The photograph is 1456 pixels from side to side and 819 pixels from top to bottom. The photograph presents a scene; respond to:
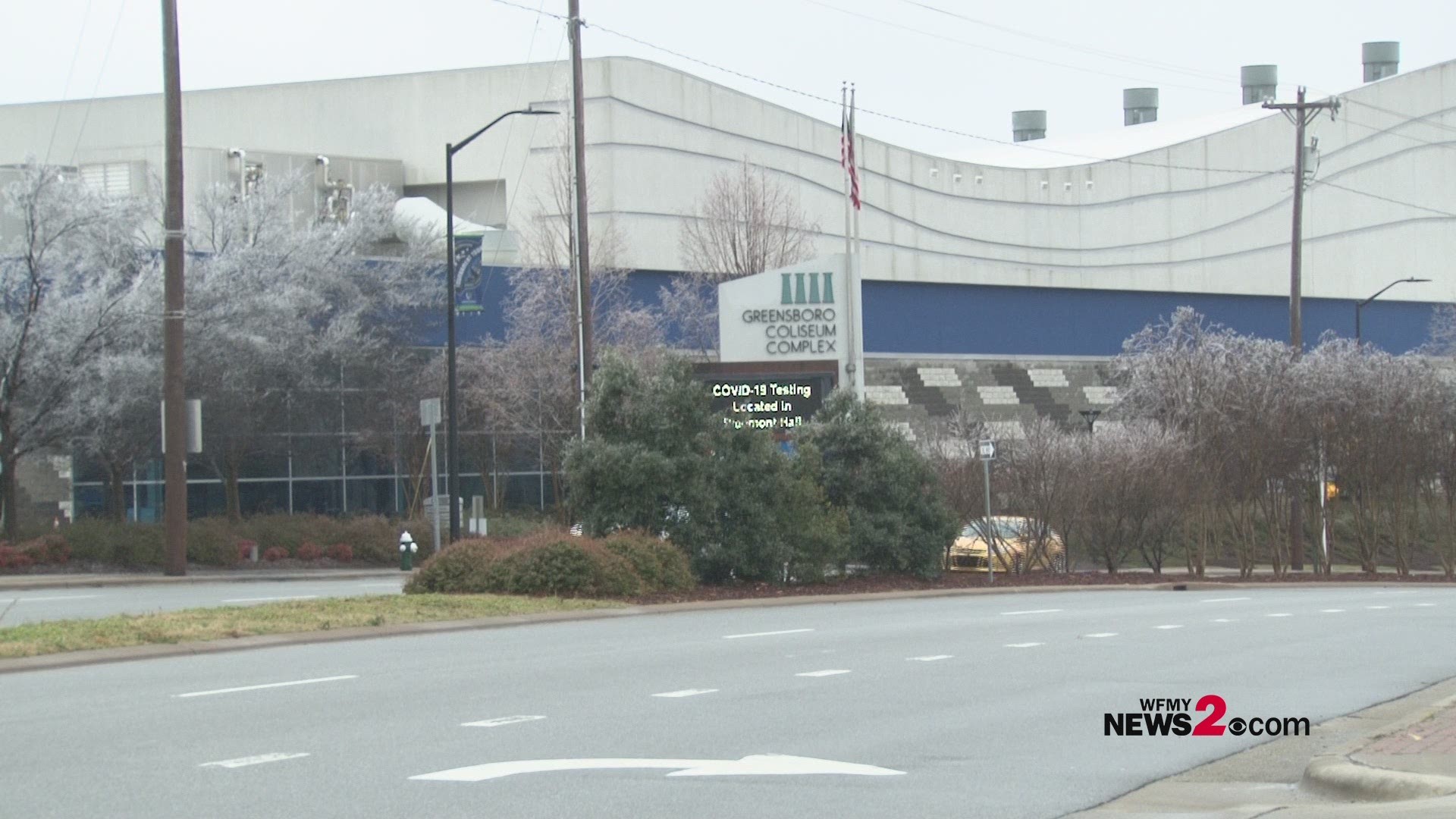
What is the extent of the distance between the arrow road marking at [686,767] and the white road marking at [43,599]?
17.5m

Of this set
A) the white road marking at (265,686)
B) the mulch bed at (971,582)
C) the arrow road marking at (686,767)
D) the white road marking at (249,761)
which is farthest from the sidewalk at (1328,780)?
the mulch bed at (971,582)

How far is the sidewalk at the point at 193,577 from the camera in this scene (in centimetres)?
3000

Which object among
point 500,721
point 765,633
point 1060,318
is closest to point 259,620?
point 765,633

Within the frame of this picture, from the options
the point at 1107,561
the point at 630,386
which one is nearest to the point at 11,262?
the point at 630,386

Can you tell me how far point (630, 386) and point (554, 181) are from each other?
2951cm

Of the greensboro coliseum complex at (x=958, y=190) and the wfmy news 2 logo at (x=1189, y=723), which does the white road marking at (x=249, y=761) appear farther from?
the greensboro coliseum complex at (x=958, y=190)

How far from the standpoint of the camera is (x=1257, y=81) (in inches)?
3738

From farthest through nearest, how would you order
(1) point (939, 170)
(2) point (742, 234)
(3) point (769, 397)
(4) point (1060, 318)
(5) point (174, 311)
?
(4) point (1060, 318), (1) point (939, 170), (2) point (742, 234), (5) point (174, 311), (3) point (769, 397)

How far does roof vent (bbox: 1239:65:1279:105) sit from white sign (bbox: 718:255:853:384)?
233 ft

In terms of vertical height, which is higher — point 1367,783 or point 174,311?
point 174,311

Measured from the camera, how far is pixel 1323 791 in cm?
884

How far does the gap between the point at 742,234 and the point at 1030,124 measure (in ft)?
186

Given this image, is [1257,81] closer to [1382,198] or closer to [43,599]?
[1382,198]

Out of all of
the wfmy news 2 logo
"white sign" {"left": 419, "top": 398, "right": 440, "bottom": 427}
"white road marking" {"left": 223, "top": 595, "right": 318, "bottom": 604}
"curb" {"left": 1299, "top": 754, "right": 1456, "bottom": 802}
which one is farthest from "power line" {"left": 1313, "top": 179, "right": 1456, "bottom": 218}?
"curb" {"left": 1299, "top": 754, "right": 1456, "bottom": 802}
